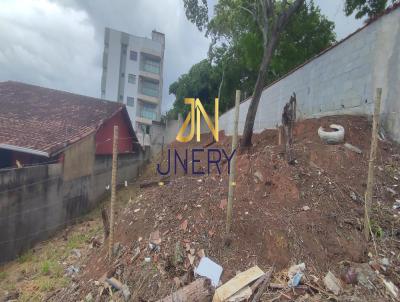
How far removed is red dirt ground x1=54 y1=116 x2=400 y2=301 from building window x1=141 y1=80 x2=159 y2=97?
89.8ft

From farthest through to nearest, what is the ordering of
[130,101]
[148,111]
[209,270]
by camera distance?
[148,111]
[130,101]
[209,270]

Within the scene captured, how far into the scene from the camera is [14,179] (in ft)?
21.0

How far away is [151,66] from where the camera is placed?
1233 inches

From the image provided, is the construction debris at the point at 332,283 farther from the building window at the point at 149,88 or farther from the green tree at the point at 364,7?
the building window at the point at 149,88

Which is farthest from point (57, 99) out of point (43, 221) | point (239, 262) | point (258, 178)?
point (239, 262)

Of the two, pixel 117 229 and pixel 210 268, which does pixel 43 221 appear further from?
pixel 210 268

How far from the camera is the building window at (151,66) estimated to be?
31.0 m

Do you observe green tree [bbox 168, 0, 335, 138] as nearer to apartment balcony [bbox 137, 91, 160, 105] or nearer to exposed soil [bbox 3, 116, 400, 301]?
exposed soil [bbox 3, 116, 400, 301]

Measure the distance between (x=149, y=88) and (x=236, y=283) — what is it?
30271 millimetres

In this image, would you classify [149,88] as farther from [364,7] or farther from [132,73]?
[364,7]

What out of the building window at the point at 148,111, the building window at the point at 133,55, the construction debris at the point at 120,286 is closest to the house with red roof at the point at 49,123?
the construction debris at the point at 120,286

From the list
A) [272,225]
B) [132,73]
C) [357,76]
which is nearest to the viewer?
[272,225]

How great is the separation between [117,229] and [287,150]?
3.16 meters

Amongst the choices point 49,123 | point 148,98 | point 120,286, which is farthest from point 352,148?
point 148,98
